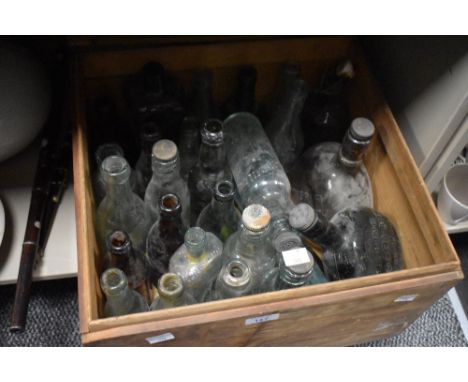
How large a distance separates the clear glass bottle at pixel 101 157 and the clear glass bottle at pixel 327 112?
32 cm

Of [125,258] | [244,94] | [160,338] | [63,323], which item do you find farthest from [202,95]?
[63,323]

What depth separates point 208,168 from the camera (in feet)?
2.31

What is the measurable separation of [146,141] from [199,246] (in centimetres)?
17

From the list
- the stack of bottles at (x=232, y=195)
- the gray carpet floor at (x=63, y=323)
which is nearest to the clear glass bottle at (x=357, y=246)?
the stack of bottles at (x=232, y=195)

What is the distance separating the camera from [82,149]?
637 mm

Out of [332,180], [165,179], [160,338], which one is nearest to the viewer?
[160,338]

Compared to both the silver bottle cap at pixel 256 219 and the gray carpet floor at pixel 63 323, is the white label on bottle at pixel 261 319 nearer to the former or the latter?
the silver bottle cap at pixel 256 219

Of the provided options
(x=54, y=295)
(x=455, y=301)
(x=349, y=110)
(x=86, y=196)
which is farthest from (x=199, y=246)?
(x=455, y=301)

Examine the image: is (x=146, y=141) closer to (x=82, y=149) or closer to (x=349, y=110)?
(x=82, y=149)

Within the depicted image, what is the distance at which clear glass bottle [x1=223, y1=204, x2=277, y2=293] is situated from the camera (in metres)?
0.57

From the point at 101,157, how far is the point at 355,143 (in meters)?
0.36

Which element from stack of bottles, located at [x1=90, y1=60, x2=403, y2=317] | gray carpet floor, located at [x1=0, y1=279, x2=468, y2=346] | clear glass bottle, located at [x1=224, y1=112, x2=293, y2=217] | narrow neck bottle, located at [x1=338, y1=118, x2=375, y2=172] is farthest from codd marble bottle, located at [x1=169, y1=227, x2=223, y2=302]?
gray carpet floor, located at [x1=0, y1=279, x2=468, y2=346]

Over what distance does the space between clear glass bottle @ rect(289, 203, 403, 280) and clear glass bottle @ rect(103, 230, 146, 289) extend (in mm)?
246

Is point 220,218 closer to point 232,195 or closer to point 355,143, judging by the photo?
point 232,195
